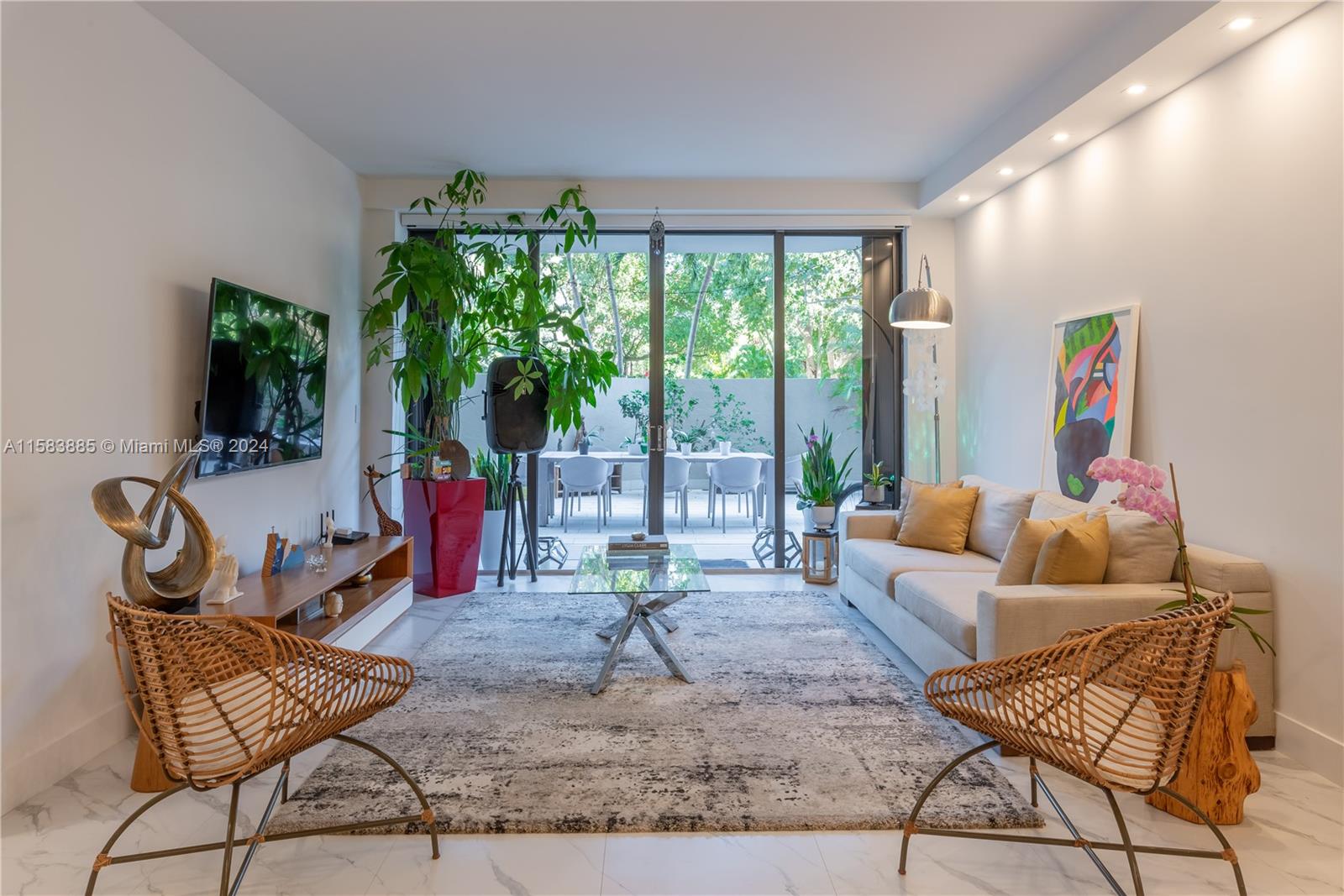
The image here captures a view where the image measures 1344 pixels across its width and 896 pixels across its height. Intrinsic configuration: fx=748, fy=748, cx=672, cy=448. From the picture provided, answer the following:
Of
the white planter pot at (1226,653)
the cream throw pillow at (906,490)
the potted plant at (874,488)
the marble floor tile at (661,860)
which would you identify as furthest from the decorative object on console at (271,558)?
the white planter pot at (1226,653)

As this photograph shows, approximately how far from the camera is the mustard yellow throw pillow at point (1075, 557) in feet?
8.76

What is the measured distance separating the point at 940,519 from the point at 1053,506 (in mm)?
674

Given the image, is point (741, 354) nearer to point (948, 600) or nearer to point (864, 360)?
point (864, 360)

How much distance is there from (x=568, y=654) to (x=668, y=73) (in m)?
2.67

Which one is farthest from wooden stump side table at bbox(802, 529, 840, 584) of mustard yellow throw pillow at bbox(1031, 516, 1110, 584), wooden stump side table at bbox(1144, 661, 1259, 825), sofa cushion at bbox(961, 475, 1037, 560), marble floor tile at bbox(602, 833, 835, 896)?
marble floor tile at bbox(602, 833, 835, 896)

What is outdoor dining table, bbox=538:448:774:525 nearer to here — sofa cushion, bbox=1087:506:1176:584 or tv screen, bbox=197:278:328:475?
tv screen, bbox=197:278:328:475

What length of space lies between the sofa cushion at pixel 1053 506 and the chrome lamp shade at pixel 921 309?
1210 millimetres

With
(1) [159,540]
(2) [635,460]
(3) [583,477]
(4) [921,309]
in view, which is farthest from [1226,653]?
(3) [583,477]

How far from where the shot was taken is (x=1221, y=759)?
2068 mm

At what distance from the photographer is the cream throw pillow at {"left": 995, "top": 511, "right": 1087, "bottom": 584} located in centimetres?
283

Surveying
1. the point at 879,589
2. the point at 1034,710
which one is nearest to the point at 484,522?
the point at 879,589

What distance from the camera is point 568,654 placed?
349cm

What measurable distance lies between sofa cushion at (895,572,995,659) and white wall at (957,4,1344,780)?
87 cm

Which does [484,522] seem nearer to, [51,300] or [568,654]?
[568,654]
